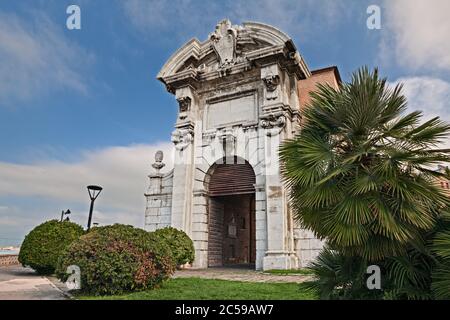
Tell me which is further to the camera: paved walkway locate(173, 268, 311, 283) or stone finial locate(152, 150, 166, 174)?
stone finial locate(152, 150, 166, 174)

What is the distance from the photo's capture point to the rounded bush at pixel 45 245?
11.0 metres

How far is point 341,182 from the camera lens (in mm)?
4820

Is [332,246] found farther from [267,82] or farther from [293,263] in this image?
[267,82]

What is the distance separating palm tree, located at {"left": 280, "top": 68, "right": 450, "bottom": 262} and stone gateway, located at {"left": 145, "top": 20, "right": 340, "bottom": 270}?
7643 mm

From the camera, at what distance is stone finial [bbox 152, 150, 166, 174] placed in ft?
54.7

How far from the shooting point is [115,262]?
23.1 feet

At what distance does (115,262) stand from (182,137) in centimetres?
945

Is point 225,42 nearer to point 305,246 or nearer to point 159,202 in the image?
point 159,202

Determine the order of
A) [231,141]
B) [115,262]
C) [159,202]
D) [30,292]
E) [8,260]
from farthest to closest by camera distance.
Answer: [8,260], [159,202], [231,141], [30,292], [115,262]

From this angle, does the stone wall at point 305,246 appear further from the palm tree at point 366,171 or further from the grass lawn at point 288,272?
the palm tree at point 366,171

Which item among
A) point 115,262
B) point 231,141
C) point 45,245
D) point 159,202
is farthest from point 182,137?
point 115,262

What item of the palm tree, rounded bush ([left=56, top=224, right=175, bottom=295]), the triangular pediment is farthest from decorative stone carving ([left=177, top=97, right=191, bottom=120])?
the palm tree

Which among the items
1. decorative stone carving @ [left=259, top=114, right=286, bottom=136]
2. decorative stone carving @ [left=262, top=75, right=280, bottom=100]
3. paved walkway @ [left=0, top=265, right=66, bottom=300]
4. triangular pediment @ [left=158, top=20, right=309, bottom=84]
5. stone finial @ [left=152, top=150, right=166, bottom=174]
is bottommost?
paved walkway @ [left=0, top=265, right=66, bottom=300]

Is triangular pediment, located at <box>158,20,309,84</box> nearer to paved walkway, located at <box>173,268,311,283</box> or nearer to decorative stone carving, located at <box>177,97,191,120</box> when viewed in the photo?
decorative stone carving, located at <box>177,97,191,120</box>
